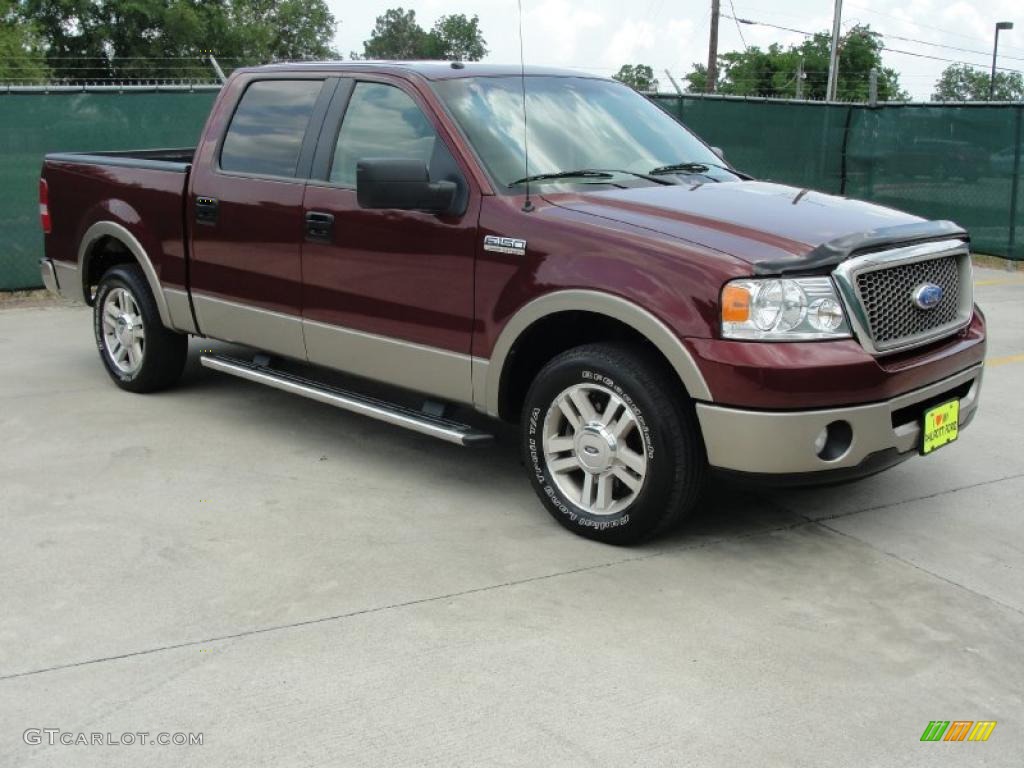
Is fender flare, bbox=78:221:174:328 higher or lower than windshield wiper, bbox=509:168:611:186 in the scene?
lower

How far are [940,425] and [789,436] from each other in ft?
2.91

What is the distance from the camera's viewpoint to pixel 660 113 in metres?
6.21

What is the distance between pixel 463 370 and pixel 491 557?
3.05 ft

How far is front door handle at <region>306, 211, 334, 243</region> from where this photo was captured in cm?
563

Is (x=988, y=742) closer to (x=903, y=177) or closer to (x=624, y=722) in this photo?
(x=624, y=722)

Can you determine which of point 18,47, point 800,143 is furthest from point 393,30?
point 800,143

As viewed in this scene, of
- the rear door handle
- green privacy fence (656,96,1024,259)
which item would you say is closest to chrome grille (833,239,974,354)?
the rear door handle

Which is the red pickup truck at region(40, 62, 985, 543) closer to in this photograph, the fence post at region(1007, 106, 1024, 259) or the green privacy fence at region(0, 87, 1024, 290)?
the green privacy fence at region(0, 87, 1024, 290)

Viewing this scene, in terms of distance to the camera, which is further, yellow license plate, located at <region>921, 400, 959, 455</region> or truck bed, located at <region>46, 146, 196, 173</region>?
truck bed, located at <region>46, 146, 196, 173</region>

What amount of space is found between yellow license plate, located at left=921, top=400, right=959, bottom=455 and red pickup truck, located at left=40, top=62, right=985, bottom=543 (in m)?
0.01

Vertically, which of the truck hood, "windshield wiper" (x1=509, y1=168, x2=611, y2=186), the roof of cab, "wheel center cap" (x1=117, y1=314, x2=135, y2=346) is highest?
the roof of cab

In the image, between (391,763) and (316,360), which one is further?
(316,360)

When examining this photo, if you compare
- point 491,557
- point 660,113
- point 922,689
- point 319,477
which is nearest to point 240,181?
point 319,477

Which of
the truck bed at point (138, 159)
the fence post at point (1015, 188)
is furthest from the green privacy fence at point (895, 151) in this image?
the truck bed at point (138, 159)
